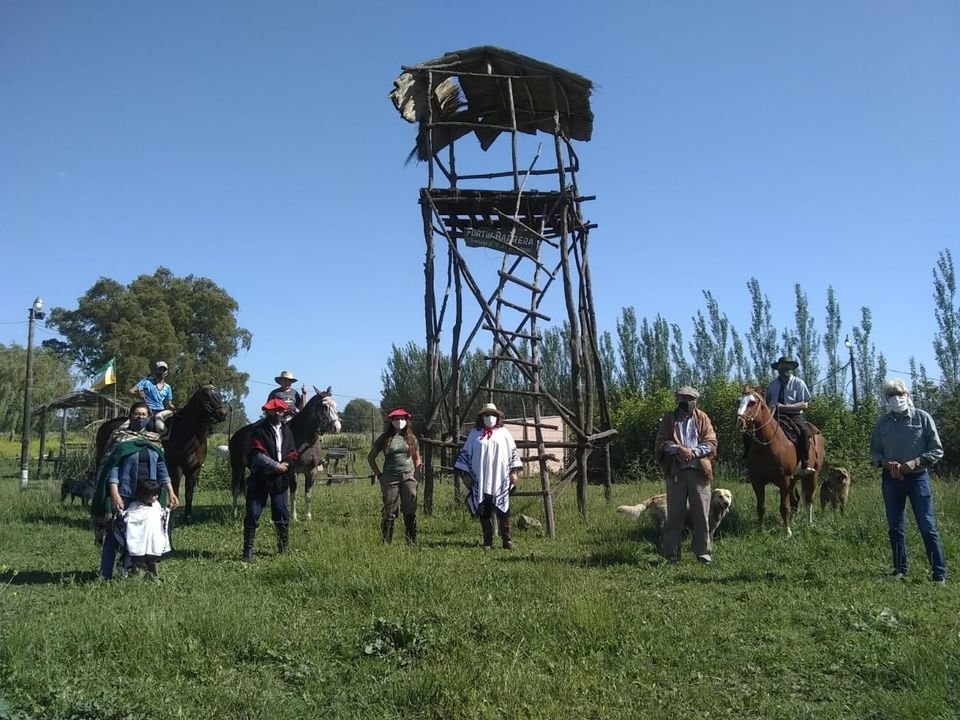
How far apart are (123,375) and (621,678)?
4094 centimetres

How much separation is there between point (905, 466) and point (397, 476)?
557 cm

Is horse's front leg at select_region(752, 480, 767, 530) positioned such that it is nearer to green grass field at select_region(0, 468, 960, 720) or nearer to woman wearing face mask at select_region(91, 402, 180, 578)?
green grass field at select_region(0, 468, 960, 720)

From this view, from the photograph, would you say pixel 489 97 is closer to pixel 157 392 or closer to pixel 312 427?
A: pixel 312 427

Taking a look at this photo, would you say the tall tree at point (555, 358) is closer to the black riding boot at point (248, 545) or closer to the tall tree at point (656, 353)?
the tall tree at point (656, 353)

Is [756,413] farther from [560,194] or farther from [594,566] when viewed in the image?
[560,194]

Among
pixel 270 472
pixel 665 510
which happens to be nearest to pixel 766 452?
pixel 665 510

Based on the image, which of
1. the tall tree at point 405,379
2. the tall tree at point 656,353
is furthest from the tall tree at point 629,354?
the tall tree at point 405,379

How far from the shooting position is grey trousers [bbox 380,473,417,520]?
949 centimetres

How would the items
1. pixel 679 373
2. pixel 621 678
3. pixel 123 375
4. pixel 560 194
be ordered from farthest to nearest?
1. pixel 123 375
2. pixel 679 373
3. pixel 560 194
4. pixel 621 678

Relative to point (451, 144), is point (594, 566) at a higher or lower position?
lower

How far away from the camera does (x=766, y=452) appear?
10688 millimetres

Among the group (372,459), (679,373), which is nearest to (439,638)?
(372,459)

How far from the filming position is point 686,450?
8.16 metres

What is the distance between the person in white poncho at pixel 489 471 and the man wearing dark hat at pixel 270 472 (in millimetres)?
2193
